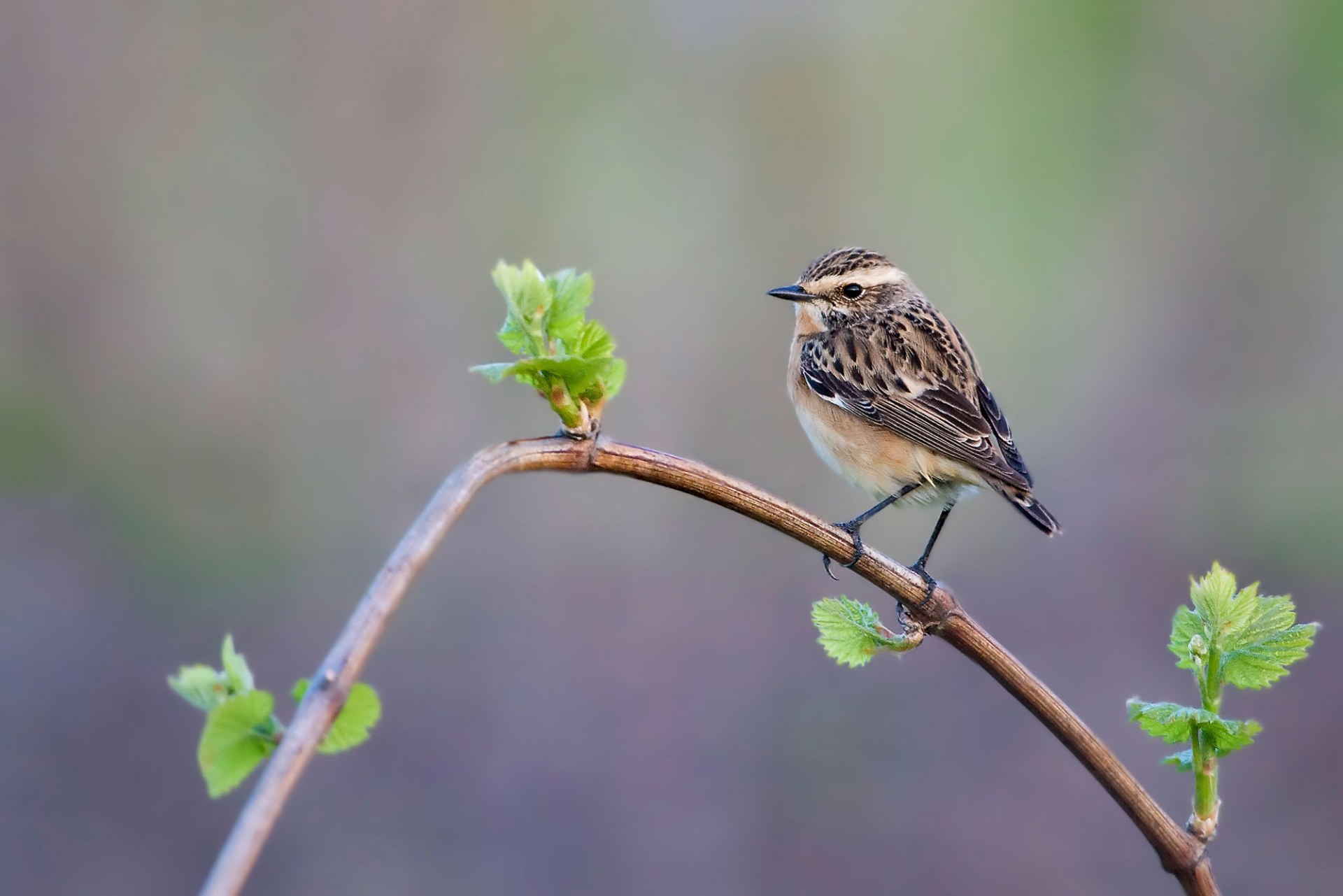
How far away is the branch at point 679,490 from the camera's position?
1457mm

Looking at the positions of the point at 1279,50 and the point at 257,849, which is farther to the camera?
the point at 1279,50

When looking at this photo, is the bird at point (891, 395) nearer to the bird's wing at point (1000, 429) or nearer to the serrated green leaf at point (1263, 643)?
the bird's wing at point (1000, 429)

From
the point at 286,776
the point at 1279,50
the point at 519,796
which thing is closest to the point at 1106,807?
the point at 519,796

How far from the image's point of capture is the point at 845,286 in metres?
6.19

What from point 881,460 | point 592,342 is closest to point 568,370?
point 592,342

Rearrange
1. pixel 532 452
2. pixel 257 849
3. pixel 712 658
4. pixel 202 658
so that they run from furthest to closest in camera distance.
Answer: pixel 712 658 < pixel 202 658 < pixel 532 452 < pixel 257 849

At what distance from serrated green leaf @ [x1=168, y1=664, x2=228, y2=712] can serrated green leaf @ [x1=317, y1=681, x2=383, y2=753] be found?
0.21 m

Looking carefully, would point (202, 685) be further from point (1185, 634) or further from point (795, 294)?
point (795, 294)

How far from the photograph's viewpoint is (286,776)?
1.46 metres

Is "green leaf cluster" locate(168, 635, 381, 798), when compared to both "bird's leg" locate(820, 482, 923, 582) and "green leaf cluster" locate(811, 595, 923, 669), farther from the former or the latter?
"bird's leg" locate(820, 482, 923, 582)

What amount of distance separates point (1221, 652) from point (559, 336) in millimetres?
1317

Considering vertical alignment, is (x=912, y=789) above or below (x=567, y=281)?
above

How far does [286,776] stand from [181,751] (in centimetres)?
873

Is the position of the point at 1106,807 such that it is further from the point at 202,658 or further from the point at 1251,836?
the point at 202,658
